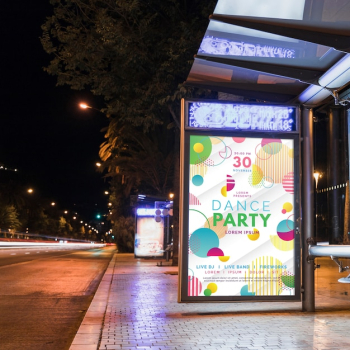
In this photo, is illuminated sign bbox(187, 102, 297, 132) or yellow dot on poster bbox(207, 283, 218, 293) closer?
yellow dot on poster bbox(207, 283, 218, 293)

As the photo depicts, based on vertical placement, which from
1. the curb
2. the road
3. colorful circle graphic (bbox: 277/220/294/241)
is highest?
colorful circle graphic (bbox: 277/220/294/241)

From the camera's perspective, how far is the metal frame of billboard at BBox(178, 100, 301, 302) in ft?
26.4

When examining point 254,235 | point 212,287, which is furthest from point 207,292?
point 254,235

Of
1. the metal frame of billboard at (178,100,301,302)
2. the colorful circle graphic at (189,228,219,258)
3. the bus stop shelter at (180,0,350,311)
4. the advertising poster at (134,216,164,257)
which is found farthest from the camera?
the advertising poster at (134,216,164,257)

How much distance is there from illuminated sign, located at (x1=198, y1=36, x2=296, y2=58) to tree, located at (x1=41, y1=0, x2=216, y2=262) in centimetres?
643

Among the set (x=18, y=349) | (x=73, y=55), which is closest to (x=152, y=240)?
(x=73, y=55)

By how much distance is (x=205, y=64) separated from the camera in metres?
7.61

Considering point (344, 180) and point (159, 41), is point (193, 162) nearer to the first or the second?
point (344, 180)

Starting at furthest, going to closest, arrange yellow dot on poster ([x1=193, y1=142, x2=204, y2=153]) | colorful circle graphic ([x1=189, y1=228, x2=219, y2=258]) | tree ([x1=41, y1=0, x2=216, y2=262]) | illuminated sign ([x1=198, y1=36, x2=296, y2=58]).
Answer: tree ([x1=41, y1=0, x2=216, y2=262]), yellow dot on poster ([x1=193, y1=142, x2=204, y2=153]), colorful circle graphic ([x1=189, y1=228, x2=219, y2=258]), illuminated sign ([x1=198, y1=36, x2=296, y2=58])

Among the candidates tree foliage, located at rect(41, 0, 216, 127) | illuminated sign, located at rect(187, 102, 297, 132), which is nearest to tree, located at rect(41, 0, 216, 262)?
tree foliage, located at rect(41, 0, 216, 127)

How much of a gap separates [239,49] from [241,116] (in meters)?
1.56

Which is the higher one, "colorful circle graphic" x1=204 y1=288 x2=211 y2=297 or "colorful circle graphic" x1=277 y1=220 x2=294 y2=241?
"colorful circle graphic" x1=277 y1=220 x2=294 y2=241

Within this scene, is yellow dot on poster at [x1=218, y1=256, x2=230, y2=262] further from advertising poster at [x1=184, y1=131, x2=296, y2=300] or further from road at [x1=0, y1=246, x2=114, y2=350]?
road at [x1=0, y1=246, x2=114, y2=350]

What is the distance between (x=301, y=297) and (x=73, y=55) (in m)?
10.7
